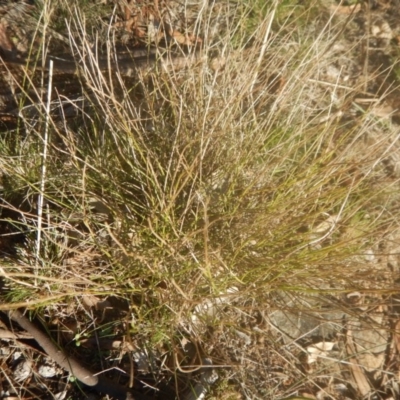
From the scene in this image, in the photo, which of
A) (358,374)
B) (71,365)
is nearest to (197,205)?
(71,365)

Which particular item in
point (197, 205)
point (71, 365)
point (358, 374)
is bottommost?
point (358, 374)

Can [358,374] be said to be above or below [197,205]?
below

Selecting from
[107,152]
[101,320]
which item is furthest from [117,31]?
[101,320]

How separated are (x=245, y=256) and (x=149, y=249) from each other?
0.27 metres

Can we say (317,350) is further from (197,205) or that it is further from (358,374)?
(197,205)

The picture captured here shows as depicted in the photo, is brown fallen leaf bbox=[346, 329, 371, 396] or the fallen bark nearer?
the fallen bark

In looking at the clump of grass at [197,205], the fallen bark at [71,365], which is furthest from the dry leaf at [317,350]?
the fallen bark at [71,365]

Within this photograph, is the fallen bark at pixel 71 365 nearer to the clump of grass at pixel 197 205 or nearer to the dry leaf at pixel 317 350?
the clump of grass at pixel 197 205

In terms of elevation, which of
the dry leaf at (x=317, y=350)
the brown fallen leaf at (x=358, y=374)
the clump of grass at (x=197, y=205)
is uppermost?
the clump of grass at (x=197, y=205)

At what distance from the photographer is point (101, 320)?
1.53 metres

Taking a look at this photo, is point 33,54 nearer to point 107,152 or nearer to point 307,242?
point 107,152

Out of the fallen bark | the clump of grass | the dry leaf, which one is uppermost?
the clump of grass

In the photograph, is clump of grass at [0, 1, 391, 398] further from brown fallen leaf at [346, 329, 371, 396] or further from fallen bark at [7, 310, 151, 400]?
brown fallen leaf at [346, 329, 371, 396]

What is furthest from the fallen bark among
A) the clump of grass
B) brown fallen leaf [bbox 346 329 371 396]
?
brown fallen leaf [bbox 346 329 371 396]
